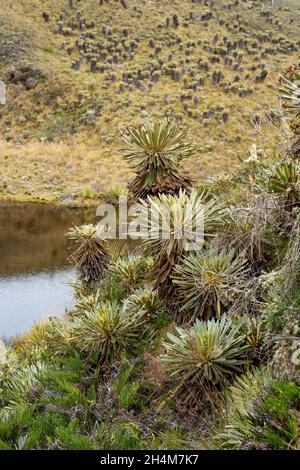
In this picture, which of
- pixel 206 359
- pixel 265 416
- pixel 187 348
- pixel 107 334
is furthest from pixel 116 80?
pixel 265 416

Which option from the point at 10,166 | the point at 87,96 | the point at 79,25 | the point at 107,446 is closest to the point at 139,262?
the point at 107,446

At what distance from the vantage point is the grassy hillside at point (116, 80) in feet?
101

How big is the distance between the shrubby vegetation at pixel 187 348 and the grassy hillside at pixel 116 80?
19.4 metres

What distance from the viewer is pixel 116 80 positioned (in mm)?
38031

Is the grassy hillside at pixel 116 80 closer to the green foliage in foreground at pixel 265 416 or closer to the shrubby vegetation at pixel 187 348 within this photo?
the shrubby vegetation at pixel 187 348

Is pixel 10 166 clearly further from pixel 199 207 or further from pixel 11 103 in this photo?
pixel 199 207

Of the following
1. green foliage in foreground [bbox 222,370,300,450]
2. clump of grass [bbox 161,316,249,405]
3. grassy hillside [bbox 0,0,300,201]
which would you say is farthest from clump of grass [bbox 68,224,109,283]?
grassy hillside [bbox 0,0,300,201]

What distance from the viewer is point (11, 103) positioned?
3738 cm

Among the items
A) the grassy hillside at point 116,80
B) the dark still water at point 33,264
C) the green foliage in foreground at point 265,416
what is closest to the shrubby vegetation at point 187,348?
the green foliage in foreground at point 265,416

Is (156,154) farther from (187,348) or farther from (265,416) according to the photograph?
(265,416)

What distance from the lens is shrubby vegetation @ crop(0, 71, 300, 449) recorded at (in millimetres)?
5215

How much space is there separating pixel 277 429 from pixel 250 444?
0.96 feet

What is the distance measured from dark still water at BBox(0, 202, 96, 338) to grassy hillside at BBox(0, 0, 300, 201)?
3105 mm

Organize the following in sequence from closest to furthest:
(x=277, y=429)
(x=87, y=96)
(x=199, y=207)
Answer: (x=277, y=429) < (x=199, y=207) < (x=87, y=96)
